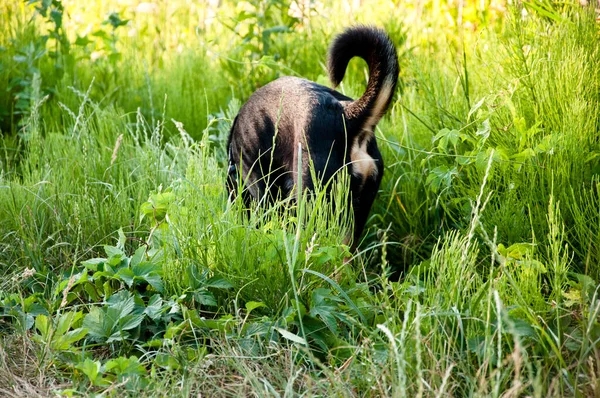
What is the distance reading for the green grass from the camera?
2121mm

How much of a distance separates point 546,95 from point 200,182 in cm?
164

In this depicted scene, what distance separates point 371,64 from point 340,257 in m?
0.91

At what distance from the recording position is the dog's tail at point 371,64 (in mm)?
2928

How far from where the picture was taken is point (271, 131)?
3.33m

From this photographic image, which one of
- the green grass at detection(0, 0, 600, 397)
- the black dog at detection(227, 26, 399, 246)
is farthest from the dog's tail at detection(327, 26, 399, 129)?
the green grass at detection(0, 0, 600, 397)

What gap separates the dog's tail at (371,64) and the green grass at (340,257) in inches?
12.2

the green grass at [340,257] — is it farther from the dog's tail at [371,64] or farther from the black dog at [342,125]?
the dog's tail at [371,64]

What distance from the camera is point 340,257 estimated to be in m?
2.59

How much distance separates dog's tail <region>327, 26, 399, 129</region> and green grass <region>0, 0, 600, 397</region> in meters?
0.31

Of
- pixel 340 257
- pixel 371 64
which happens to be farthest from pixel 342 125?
pixel 340 257

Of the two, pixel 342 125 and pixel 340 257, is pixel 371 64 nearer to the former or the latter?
pixel 342 125

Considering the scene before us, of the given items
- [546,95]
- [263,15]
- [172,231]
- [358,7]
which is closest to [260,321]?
[172,231]

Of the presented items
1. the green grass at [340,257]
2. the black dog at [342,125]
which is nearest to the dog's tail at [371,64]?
the black dog at [342,125]

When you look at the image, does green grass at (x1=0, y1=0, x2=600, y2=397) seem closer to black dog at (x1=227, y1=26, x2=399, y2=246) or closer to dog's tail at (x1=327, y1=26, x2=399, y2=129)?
black dog at (x1=227, y1=26, x2=399, y2=246)
